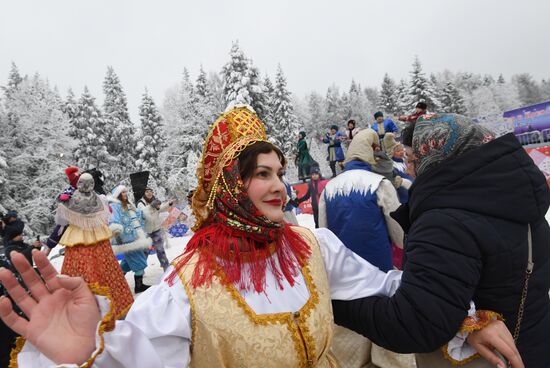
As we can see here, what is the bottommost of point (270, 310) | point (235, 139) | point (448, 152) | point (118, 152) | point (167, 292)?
point (270, 310)

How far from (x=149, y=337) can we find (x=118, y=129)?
3621 centimetres

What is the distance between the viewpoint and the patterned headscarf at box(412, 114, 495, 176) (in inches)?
61.1

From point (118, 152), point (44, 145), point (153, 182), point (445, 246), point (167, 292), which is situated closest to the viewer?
point (445, 246)

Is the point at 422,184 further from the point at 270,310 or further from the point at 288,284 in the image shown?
the point at 270,310

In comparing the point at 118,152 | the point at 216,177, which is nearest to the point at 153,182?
the point at 118,152

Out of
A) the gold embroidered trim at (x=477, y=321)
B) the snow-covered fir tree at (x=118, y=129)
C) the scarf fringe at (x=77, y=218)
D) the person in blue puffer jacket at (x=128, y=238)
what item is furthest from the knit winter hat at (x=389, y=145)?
the snow-covered fir tree at (x=118, y=129)

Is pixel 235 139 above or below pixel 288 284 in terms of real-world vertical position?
above

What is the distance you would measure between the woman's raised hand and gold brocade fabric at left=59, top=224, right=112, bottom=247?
5068mm

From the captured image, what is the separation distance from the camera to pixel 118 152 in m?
34.6

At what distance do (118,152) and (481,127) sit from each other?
121ft

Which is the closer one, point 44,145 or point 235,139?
point 235,139

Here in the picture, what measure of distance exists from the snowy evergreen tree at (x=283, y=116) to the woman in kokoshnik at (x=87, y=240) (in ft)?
109

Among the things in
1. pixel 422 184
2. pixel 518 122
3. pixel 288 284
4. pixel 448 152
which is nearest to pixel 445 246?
pixel 422 184

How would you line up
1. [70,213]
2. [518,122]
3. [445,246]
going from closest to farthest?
[445,246] → [70,213] → [518,122]
